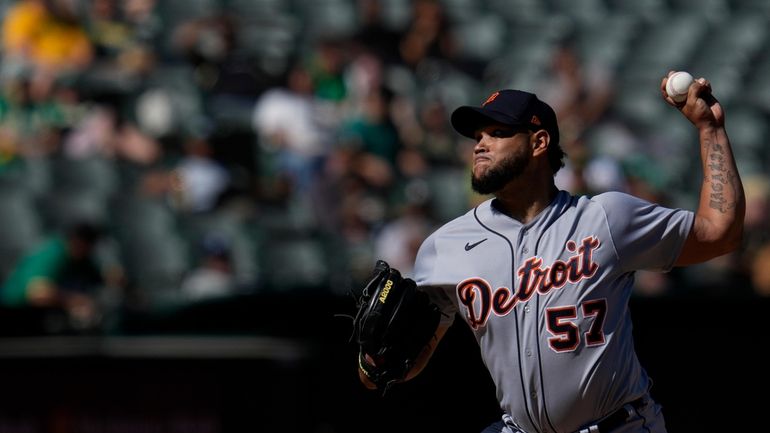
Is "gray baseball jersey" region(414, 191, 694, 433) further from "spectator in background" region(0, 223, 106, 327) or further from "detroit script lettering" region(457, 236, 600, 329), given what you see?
"spectator in background" region(0, 223, 106, 327)

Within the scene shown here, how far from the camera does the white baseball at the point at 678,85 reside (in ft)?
11.3

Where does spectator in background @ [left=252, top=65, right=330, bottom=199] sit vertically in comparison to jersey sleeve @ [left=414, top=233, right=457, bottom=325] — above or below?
below

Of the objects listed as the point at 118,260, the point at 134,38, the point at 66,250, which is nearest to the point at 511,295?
the point at 66,250

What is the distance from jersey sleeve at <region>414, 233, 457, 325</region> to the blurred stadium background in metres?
2.23

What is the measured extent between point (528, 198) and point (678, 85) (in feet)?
1.80

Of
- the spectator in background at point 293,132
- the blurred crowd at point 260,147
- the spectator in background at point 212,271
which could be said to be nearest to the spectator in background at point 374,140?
the blurred crowd at point 260,147

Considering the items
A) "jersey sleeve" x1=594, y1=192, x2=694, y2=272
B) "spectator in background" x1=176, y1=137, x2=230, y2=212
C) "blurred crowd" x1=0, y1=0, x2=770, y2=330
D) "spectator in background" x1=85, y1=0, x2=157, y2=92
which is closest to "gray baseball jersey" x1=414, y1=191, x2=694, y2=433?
"jersey sleeve" x1=594, y1=192, x2=694, y2=272

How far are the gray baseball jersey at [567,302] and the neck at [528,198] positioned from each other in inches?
1.8

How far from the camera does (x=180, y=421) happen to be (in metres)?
6.01

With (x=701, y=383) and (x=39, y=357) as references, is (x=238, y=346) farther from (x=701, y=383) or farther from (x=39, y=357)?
(x=701, y=383)

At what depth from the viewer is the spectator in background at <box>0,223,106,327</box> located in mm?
6488

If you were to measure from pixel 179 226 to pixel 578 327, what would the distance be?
15.8 feet

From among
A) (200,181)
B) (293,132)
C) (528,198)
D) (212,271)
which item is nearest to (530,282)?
(528,198)

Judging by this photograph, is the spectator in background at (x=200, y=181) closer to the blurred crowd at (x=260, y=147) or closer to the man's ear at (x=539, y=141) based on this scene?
the blurred crowd at (x=260, y=147)
